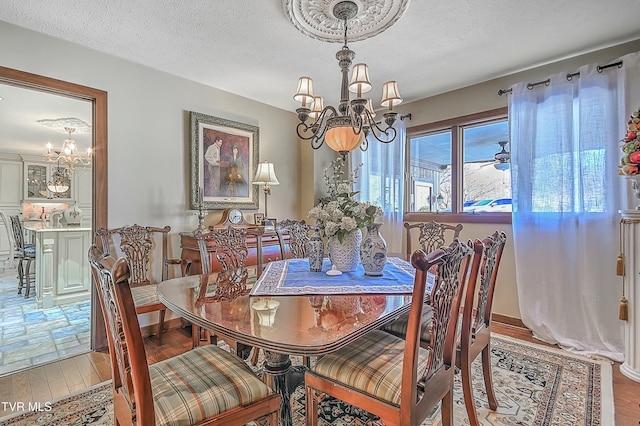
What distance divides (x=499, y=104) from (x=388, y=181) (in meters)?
1.40

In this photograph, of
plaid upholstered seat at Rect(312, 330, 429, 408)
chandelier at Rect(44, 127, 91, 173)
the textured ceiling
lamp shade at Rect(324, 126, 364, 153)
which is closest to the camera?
plaid upholstered seat at Rect(312, 330, 429, 408)

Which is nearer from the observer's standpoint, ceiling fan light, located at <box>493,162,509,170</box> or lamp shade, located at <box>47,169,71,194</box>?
ceiling fan light, located at <box>493,162,509,170</box>

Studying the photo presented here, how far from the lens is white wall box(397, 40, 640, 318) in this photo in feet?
8.89

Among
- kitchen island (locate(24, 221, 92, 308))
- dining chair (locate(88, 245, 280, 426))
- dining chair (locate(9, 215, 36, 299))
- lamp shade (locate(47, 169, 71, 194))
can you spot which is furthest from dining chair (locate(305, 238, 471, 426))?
lamp shade (locate(47, 169, 71, 194))

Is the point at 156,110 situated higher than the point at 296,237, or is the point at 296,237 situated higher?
the point at 156,110

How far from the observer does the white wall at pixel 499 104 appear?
2.71 meters

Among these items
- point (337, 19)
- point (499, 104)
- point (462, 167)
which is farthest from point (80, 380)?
point (499, 104)

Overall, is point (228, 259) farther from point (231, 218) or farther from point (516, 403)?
point (516, 403)

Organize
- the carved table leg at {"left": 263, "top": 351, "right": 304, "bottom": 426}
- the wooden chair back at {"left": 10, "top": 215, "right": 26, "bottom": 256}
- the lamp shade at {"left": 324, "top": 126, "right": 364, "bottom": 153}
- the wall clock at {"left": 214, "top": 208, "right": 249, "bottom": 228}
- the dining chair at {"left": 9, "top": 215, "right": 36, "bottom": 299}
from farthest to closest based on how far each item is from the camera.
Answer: the wooden chair back at {"left": 10, "top": 215, "right": 26, "bottom": 256} < the dining chair at {"left": 9, "top": 215, "right": 36, "bottom": 299} < the wall clock at {"left": 214, "top": 208, "right": 249, "bottom": 228} < the lamp shade at {"left": 324, "top": 126, "right": 364, "bottom": 153} < the carved table leg at {"left": 263, "top": 351, "right": 304, "bottom": 426}

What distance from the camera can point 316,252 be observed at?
2.00 m

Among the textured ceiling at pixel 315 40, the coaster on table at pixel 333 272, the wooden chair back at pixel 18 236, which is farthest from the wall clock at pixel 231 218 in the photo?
the wooden chair back at pixel 18 236

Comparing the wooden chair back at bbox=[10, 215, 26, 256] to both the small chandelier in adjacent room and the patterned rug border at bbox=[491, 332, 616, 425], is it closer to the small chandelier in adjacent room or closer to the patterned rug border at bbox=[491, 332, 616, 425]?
the patterned rug border at bbox=[491, 332, 616, 425]

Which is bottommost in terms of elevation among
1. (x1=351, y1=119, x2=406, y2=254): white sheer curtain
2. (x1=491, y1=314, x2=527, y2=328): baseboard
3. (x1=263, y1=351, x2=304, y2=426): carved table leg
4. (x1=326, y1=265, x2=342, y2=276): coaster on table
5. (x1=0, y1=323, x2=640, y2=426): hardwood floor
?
(x1=0, y1=323, x2=640, y2=426): hardwood floor

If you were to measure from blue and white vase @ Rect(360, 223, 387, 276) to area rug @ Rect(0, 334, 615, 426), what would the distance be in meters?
0.78
